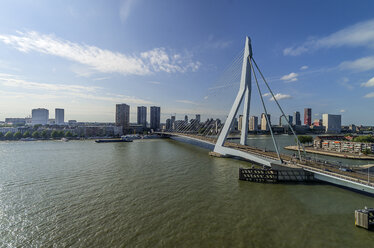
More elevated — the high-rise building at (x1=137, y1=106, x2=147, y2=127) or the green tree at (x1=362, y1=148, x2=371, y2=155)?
the high-rise building at (x1=137, y1=106, x2=147, y2=127)

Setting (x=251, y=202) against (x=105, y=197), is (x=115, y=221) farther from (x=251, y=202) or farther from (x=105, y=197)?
(x=251, y=202)

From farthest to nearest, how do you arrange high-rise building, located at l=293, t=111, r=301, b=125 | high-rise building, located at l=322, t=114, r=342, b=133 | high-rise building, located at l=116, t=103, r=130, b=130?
high-rise building, located at l=293, t=111, r=301, b=125 → high-rise building, located at l=322, t=114, r=342, b=133 → high-rise building, located at l=116, t=103, r=130, b=130

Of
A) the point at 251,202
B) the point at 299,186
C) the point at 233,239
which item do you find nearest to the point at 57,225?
the point at 233,239

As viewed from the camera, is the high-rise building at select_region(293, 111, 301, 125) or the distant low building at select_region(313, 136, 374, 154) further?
the high-rise building at select_region(293, 111, 301, 125)

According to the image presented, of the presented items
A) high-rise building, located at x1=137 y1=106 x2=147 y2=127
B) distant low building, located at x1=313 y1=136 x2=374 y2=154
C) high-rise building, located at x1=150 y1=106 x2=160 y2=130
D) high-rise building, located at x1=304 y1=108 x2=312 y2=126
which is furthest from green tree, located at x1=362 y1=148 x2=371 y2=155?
high-rise building, located at x1=304 y1=108 x2=312 y2=126

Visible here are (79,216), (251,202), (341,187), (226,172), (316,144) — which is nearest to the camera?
(79,216)

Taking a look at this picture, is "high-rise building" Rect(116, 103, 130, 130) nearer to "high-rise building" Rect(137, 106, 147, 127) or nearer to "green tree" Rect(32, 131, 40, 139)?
"high-rise building" Rect(137, 106, 147, 127)

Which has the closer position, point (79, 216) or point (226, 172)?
point (79, 216)

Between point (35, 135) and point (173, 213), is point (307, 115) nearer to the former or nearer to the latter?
point (173, 213)
